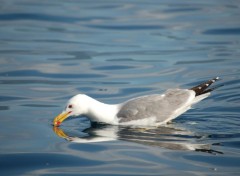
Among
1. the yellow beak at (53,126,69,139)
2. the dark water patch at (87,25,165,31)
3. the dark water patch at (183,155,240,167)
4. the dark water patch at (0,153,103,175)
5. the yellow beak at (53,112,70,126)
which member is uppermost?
the dark water patch at (87,25,165,31)

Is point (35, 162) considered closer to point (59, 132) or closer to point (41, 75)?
point (59, 132)

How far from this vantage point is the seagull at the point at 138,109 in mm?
11523

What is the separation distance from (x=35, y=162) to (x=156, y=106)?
289cm

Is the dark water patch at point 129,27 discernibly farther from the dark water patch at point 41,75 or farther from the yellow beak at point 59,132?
the yellow beak at point 59,132

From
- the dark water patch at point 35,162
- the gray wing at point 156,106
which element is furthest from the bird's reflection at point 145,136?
the dark water patch at point 35,162

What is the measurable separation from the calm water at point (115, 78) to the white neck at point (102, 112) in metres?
0.18

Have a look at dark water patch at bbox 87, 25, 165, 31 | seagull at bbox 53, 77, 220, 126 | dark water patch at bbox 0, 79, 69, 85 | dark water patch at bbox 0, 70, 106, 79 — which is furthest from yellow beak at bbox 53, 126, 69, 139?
dark water patch at bbox 87, 25, 165, 31

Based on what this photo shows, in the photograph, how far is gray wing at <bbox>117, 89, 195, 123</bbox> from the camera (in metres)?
11.5

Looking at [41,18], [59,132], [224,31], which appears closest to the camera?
[59,132]

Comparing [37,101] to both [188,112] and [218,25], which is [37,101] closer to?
[188,112]

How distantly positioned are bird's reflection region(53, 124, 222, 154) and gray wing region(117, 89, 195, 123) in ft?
0.75

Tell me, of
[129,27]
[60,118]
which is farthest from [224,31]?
[60,118]

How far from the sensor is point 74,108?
38.1 feet

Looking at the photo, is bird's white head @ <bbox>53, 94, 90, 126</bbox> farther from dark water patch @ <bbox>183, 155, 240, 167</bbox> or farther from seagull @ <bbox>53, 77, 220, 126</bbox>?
dark water patch @ <bbox>183, 155, 240, 167</bbox>
